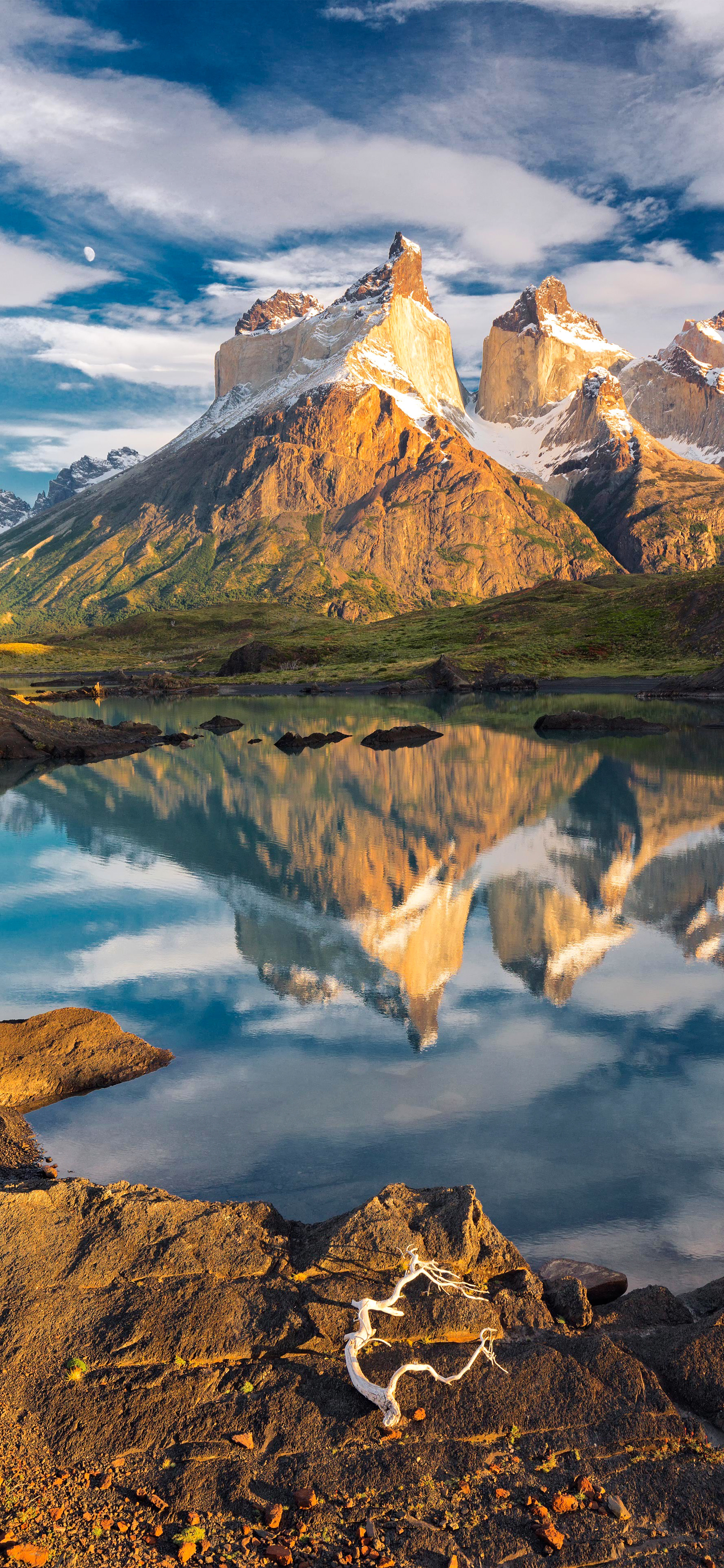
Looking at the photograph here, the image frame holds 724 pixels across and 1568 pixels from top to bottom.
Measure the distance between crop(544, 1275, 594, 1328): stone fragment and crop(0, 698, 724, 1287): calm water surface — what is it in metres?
1.59

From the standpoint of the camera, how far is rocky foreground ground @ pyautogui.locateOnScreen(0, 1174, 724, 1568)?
704 cm

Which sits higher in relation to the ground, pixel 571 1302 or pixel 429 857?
pixel 571 1302

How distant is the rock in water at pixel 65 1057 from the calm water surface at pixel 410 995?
514mm

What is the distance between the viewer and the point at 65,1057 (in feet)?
60.1

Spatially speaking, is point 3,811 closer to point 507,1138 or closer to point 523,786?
point 523,786

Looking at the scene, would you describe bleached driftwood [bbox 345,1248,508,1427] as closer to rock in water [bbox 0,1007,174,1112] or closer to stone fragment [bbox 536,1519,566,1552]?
stone fragment [bbox 536,1519,566,1552]

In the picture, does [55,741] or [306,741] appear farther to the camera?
[55,741]

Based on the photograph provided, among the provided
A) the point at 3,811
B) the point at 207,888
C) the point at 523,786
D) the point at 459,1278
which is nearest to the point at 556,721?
the point at 523,786

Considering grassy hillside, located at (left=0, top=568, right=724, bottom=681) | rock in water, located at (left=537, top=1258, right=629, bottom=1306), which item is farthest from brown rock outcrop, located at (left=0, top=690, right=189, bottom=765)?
grassy hillside, located at (left=0, top=568, right=724, bottom=681)

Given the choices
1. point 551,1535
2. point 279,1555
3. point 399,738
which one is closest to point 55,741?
point 399,738

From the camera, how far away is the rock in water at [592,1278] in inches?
415

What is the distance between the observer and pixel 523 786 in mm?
53812

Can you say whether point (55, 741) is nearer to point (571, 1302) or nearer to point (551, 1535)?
point (571, 1302)

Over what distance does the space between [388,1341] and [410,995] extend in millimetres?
13310
